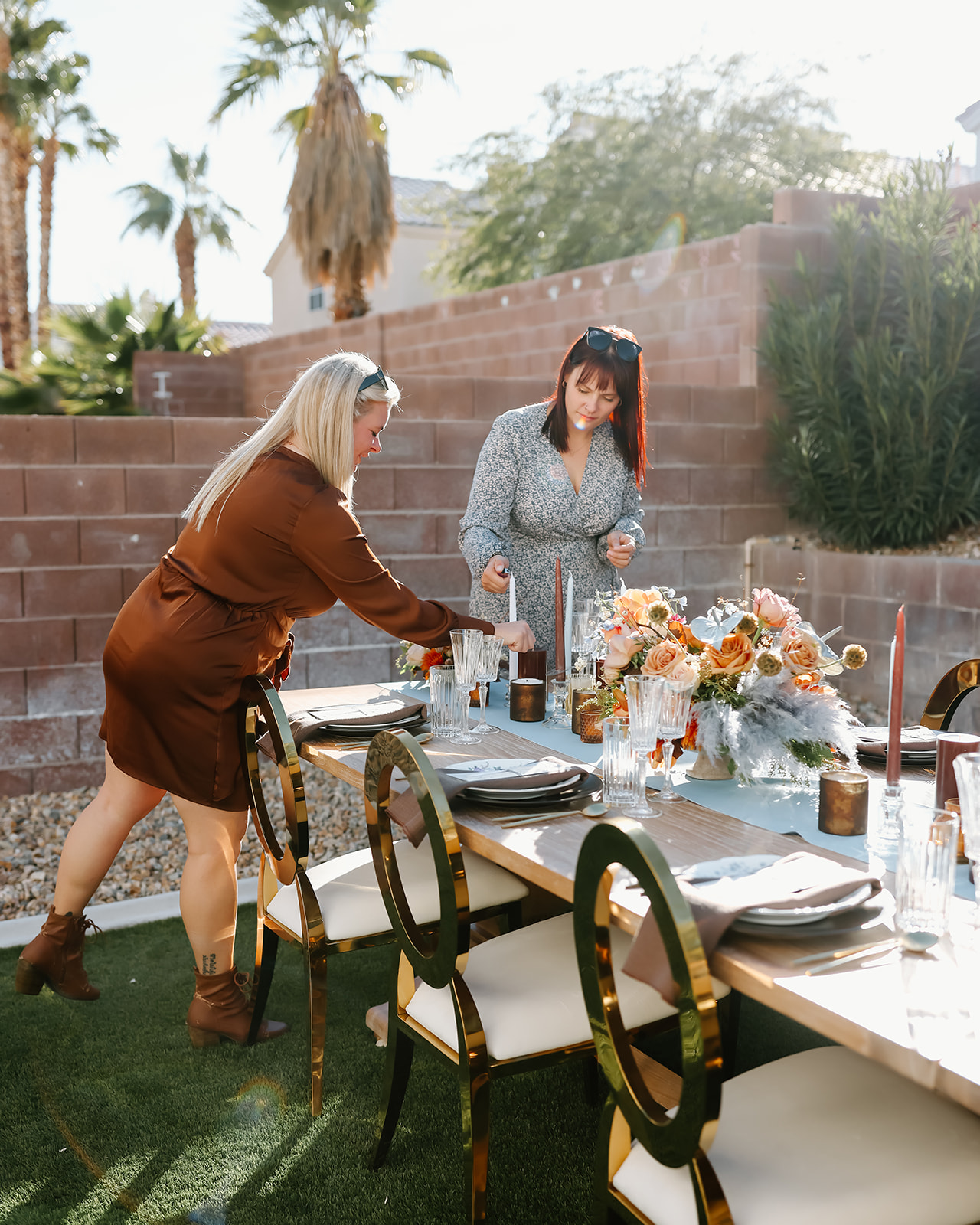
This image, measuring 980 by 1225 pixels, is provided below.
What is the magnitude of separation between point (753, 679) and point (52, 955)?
6.39 ft

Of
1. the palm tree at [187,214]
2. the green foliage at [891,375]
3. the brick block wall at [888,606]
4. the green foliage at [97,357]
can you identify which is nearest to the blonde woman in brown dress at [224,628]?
the brick block wall at [888,606]

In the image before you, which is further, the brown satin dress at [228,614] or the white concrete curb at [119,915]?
the white concrete curb at [119,915]

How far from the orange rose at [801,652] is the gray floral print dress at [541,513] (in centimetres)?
133

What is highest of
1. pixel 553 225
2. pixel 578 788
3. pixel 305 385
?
pixel 553 225

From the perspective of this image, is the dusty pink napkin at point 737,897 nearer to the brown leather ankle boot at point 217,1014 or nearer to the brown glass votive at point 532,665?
the brown glass votive at point 532,665

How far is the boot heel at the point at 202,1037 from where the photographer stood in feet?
9.64

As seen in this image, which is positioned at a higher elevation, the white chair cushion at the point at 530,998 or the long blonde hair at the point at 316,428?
the long blonde hair at the point at 316,428

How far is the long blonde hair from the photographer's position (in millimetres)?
2730

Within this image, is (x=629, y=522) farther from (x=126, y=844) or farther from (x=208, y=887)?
(x=126, y=844)

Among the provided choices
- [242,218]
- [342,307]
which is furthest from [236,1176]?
[242,218]

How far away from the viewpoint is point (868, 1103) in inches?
66.9

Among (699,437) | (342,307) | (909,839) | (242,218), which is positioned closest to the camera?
(909,839)

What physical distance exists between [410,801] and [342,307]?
40.4ft

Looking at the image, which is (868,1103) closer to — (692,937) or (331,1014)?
(692,937)
